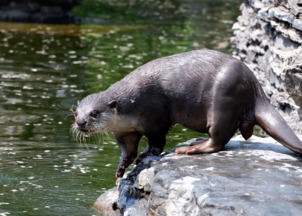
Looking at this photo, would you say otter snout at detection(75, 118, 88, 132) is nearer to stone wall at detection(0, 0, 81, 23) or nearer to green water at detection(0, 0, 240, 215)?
green water at detection(0, 0, 240, 215)

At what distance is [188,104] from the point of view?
5.53 m

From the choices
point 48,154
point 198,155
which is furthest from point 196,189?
point 48,154

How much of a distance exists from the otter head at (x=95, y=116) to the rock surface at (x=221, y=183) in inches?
13.8

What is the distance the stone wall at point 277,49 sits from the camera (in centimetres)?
687

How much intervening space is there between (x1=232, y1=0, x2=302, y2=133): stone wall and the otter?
123 cm

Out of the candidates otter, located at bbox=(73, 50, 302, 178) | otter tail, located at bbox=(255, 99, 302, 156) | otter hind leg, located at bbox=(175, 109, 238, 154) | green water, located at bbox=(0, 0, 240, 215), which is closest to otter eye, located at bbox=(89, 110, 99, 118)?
otter, located at bbox=(73, 50, 302, 178)

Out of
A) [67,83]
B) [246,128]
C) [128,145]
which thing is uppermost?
[246,128]

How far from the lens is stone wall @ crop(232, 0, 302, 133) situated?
6867 mm

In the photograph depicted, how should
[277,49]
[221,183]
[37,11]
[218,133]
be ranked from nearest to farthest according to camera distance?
[221,183]
[218,133]
[277,49]
[37,11]

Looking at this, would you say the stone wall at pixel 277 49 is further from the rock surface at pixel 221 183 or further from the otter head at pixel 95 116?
the otter head at pixel 95 116

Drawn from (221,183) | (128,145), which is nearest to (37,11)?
(128,145)

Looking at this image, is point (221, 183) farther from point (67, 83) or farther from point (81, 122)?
point (67, 83)

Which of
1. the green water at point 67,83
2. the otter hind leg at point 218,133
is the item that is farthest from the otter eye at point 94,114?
the green water at point 67,83

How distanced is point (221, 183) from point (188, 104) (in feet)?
3.09
